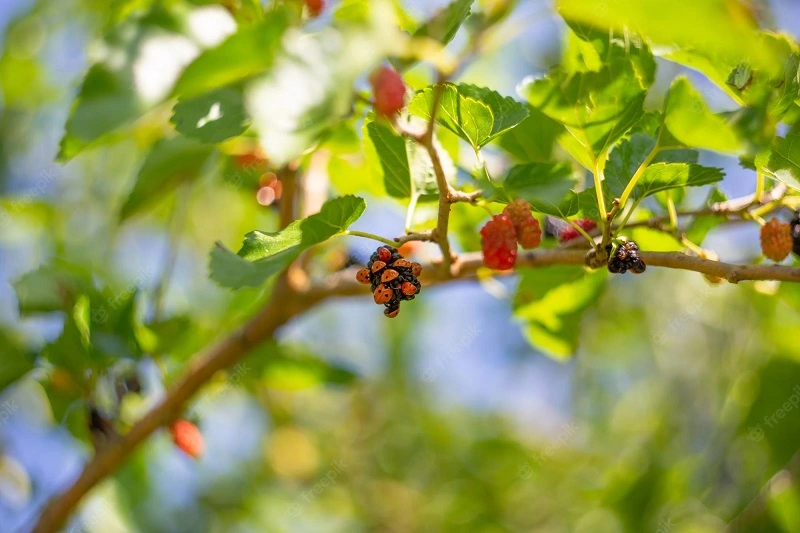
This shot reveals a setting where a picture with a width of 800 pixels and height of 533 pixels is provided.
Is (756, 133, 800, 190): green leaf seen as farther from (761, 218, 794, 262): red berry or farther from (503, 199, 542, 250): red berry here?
(503, 199, 542, 250): red berry

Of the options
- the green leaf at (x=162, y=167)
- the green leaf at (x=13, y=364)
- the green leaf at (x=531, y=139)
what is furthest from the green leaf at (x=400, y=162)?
the green leaf at (x=13, y=364)

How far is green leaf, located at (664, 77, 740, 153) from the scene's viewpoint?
0.61 metres

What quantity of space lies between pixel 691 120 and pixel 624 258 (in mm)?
146

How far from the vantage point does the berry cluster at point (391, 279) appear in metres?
0.74

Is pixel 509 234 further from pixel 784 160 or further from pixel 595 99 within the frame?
pixel 784 160

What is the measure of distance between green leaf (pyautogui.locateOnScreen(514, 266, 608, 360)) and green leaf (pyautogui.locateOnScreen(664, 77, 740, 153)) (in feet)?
1.11

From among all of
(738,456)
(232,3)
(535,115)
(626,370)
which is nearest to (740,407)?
(738,456)

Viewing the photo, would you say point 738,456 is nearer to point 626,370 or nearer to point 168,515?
point 626,370

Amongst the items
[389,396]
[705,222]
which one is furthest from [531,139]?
[389,396]

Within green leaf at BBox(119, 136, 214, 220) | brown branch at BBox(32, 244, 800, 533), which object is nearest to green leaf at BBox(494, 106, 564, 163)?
brown branch at BBox(32, 244, 800, 533)

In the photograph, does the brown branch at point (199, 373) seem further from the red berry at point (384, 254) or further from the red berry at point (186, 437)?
the red berry at point (384, 254)

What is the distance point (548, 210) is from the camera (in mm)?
711

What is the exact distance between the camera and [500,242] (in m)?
0.73

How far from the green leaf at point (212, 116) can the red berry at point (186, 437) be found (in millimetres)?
515
